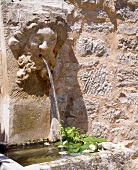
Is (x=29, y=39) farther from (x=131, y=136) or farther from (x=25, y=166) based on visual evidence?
(x=131, y=136)

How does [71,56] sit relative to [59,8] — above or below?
below

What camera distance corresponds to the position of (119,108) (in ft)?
7.71

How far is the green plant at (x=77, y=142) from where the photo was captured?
161 centimetres

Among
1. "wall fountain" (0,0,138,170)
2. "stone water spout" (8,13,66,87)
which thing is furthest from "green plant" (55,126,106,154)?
"stone water spout" (8,13,66,87)

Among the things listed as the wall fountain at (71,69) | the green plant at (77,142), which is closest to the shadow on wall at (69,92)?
the wall fountain at (71,69)

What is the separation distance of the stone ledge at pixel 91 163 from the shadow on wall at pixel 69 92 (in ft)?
2.32

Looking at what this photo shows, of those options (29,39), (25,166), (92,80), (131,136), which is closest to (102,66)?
(92,80)

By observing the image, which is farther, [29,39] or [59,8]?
[59,8]

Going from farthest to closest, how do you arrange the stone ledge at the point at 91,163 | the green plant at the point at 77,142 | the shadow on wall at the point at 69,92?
the shadow on wall at the point at 69,92
the green plant at the point at 77,142
the stone ledge at the point at 91,163

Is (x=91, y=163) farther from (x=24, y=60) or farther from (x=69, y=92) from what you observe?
(x=69, y=92)

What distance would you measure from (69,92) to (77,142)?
0.45m

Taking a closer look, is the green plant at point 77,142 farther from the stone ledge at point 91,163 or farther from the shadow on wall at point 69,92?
→ the shadow on wall at point 69,92

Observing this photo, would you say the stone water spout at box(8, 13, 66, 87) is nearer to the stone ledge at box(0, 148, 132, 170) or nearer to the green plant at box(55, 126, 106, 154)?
the green plant at box(55, 126, 106, 154)

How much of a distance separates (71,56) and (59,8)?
0.44 m
